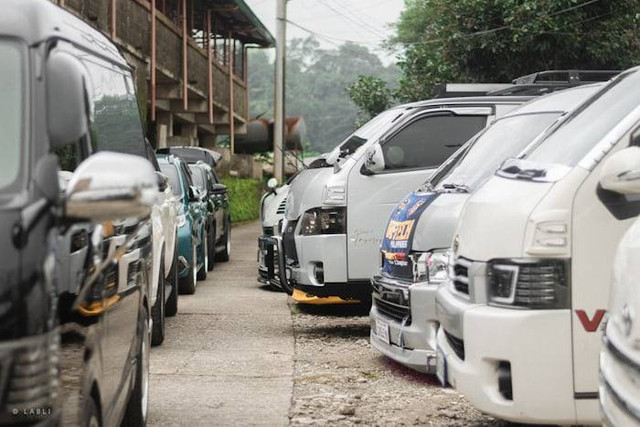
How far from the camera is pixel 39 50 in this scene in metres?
4.27

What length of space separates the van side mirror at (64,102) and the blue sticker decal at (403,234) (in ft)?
15.5

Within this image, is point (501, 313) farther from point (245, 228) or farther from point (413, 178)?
point (245, 228)

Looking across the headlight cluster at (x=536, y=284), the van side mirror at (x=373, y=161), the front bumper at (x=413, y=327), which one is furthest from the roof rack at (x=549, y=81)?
the headlight cluster at (x=536, y=284)

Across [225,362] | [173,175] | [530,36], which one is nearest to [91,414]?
[225,362]

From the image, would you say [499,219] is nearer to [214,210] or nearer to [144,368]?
[144,368]

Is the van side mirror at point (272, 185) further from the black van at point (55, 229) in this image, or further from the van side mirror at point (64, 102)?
the van side mirror at point (64, 102)

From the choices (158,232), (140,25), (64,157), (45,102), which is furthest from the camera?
(140,25)

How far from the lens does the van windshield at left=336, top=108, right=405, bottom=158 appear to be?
1159 centimetres

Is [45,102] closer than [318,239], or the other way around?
[45,102]

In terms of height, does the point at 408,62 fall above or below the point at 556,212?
above

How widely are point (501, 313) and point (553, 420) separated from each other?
0.53 metres

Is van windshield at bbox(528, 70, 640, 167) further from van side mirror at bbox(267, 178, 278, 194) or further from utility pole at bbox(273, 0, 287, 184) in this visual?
utility pole at bbox(273, 0, 287, 184)

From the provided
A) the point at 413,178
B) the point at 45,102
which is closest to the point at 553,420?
the point at 45,102

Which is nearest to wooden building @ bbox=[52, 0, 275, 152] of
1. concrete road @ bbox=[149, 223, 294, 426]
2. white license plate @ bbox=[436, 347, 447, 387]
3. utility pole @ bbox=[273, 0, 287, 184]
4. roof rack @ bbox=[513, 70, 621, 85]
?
utility pole @ bbox=[273, 0, 287, 184]
